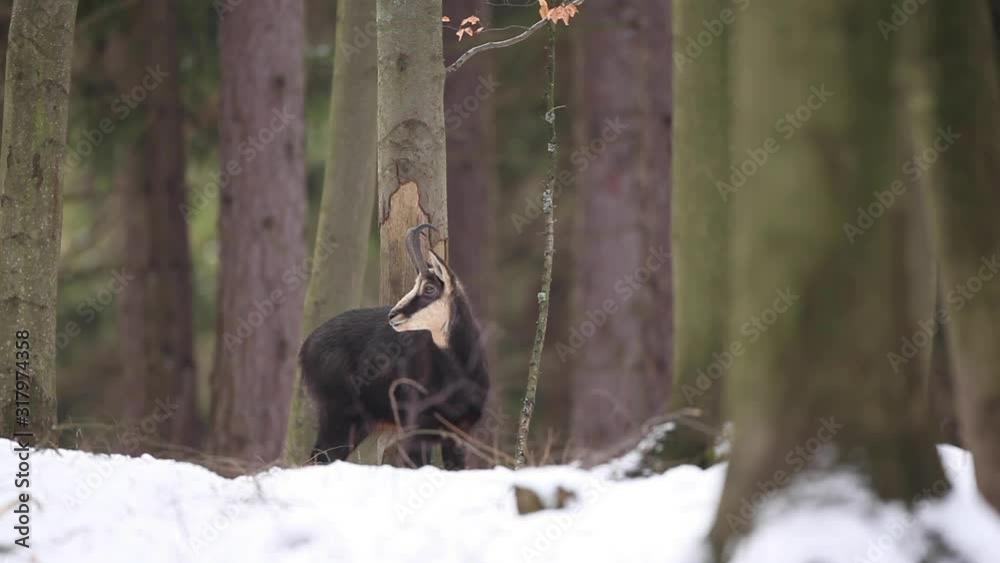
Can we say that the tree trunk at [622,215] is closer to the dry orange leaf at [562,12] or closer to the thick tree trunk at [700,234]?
the dry orange leaf at [562,12]

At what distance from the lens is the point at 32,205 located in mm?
7875

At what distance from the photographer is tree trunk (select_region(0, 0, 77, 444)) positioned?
7801 mm

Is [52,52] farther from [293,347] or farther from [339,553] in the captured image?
[293,347]

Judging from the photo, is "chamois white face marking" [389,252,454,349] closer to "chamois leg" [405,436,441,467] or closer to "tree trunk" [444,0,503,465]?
"chamois leg" [405,436,441,467]

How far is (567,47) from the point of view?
20359 millimetres

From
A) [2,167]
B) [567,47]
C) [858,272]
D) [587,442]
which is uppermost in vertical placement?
[567,47]

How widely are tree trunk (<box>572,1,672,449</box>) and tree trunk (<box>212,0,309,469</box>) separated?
393 cm

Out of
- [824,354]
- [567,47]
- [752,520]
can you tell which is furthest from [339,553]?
[567,47]

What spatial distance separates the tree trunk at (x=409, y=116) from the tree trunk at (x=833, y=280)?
414 centimetres

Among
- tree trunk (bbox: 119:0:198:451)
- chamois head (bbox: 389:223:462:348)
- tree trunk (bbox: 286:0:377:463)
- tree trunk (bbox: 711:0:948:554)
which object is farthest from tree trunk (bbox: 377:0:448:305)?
tree trunk (bbox: 119:0:198:451)

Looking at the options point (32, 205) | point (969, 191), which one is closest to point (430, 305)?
point (32, 205)

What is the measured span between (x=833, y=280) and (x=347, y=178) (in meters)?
7.00

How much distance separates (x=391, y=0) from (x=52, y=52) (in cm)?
232

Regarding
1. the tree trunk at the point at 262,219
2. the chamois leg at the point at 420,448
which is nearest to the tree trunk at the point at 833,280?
the chamois leg at the point at 420,448
